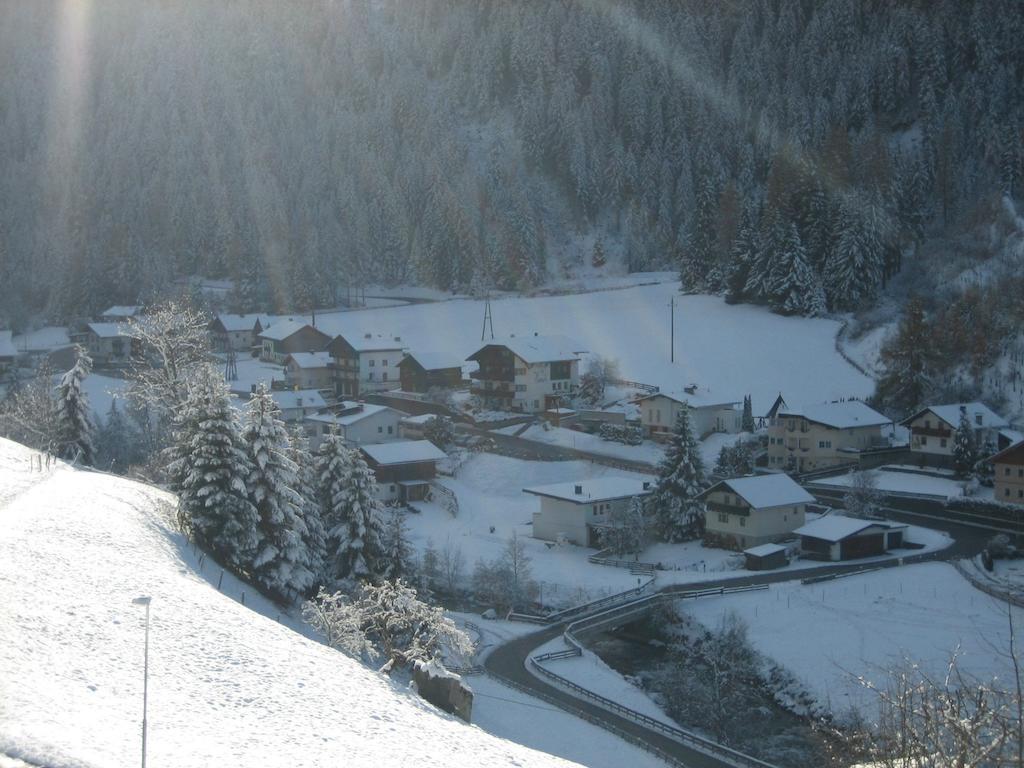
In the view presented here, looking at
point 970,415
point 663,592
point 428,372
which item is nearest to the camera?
point 663,592

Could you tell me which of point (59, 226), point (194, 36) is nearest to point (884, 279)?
point (59, 226)

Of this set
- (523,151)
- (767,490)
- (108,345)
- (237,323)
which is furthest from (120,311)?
(767,490)

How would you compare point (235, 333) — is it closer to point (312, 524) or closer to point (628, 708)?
point (312, 524)

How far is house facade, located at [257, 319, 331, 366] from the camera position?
75.2m

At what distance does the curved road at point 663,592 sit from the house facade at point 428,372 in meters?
31.3

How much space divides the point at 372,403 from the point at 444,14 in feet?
362

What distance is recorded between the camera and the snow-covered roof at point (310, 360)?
69.4 m

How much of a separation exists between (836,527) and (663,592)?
8.08m

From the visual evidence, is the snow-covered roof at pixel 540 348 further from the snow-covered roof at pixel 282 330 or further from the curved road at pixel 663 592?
the curved road at pixel 663 592

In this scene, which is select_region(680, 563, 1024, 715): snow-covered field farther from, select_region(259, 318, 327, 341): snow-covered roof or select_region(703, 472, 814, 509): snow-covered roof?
select_region(259, 318, 327, 341): snow-covered roof

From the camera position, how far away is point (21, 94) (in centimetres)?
16038

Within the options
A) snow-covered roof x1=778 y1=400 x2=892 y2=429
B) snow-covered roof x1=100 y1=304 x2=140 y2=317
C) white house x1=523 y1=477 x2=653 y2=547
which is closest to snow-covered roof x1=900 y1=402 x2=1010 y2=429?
snow-covered roof x1=778 y1=400 x2=892 y2=429

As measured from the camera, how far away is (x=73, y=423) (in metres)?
39.2

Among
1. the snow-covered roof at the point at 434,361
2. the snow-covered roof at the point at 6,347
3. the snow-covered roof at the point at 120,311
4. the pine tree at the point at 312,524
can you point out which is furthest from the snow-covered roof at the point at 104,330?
the pine tree at the point at 312,524
